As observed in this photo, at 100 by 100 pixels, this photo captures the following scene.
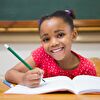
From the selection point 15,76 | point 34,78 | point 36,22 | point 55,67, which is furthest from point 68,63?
point 36,22

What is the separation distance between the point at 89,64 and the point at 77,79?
368mm

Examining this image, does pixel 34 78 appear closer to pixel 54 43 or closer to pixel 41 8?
pixel 54 43

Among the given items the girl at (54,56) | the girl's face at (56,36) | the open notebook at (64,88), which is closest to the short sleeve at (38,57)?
the girl at (54,56)

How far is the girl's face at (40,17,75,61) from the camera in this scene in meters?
0.97

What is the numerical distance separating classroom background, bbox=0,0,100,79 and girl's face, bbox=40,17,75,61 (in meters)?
0.74

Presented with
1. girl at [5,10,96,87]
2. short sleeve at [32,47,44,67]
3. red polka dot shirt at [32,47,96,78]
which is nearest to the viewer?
girl at [5,10,96,87]

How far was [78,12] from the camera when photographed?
5.95 feet

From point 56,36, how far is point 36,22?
84cm

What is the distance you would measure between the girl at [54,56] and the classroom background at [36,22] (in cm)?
57

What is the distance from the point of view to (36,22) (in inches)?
70.6

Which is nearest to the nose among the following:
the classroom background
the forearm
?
the forearm

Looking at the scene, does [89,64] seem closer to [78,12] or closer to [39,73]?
[39,73]

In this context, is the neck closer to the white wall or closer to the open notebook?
the open notebook

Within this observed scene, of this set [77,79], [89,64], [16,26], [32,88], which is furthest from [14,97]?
[16,26]
